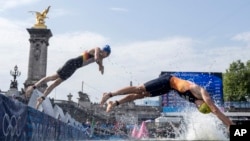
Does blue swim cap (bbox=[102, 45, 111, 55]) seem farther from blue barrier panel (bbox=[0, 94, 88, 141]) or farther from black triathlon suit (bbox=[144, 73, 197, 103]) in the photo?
blue barrier panel (bbox=[0, 94, 88, 141])

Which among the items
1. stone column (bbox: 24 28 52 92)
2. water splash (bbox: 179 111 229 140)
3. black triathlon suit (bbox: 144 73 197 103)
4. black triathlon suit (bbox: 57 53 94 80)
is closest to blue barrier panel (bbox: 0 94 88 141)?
black triathlon suit (bbox: 57 53 94 80)

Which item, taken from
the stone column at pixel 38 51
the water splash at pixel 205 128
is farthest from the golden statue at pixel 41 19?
the water splash at pixel 205 128

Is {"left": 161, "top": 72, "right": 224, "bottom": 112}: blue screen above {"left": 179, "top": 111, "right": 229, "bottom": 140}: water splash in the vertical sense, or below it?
above

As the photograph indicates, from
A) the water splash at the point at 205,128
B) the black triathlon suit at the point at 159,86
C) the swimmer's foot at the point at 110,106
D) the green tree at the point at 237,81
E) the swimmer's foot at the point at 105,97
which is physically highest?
the green tree at the point at 237,81

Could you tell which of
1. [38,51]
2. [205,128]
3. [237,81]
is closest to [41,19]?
[38,51]

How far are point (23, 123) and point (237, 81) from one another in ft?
210

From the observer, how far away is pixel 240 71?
233 ft

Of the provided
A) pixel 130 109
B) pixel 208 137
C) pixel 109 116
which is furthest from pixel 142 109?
pixel 208 137

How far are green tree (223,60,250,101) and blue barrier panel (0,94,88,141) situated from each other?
2327 inches

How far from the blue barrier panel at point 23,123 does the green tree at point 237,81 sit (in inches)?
2327

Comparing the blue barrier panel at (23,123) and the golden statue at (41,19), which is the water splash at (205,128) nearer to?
the blue barrier panel at (23,123)

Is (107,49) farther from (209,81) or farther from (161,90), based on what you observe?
(209,81)

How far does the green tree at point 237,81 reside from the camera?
70.9 meters

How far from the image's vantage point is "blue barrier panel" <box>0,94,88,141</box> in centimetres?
941
